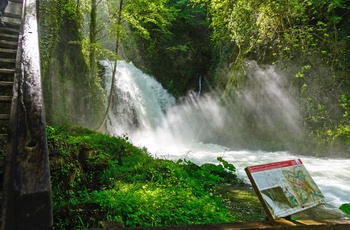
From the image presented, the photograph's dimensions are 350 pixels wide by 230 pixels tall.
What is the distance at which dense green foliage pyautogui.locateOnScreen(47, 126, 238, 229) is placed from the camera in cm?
342

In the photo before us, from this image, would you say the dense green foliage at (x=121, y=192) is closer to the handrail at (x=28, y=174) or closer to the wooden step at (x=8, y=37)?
the handrail at (x=28, y=174)

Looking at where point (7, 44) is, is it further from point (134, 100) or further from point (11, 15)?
point (134, 100)

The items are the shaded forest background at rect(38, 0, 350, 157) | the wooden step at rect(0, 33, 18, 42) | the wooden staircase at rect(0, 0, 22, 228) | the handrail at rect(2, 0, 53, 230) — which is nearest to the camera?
the handrail at rect(2, 0, 53, 230)

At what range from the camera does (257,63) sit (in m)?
12.8

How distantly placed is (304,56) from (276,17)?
6.56 ft

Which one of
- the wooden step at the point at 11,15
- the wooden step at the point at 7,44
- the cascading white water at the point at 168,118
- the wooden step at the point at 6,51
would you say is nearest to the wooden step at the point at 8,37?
the wooden step at the point at 7,44

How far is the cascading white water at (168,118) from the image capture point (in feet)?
40.3

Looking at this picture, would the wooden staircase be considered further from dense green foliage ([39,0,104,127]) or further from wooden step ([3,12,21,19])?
dense green foliage ([39,0,104,127])

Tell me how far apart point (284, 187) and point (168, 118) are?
1517cm

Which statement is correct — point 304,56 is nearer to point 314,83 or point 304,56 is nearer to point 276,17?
point 314,83

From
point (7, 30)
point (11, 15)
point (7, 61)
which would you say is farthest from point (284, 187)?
point (11, 15)

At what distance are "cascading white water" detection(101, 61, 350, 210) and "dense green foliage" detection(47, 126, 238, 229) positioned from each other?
6.11 metres

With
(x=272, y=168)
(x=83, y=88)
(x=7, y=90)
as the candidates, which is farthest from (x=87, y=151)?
(x=83, y=88)

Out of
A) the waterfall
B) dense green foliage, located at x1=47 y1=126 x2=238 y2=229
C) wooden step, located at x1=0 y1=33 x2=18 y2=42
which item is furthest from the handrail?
the waterfall
